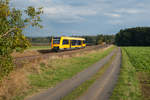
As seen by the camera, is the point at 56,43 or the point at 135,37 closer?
the point at 56,43

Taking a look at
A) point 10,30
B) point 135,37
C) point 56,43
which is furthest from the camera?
point 135,37

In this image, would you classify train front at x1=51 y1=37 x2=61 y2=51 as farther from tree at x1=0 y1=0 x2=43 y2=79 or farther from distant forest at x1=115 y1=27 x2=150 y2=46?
distant forest at x1=115 y1=27 x2=150 y2=46

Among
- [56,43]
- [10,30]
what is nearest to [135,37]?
[56,43]

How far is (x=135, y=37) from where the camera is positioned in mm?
117250

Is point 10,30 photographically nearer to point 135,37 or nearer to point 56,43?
point 56,43

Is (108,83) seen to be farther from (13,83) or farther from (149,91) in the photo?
(13,83)

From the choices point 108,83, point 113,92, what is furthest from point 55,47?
point 113,92

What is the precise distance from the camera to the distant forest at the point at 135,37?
110 metres

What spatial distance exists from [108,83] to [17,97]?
6.51 meters

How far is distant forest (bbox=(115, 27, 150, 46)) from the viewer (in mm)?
110012

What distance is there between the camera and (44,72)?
15.3 metres

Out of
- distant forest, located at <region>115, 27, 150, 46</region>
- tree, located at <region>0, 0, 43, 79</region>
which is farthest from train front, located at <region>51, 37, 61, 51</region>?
distant forest, located at <region>115, 27, 150, 46</region>

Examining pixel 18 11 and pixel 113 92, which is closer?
pixel 18 11

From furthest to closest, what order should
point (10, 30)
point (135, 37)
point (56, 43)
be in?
1. point (135, 37)
2. point (56, 43)
3. point (10, 30)
